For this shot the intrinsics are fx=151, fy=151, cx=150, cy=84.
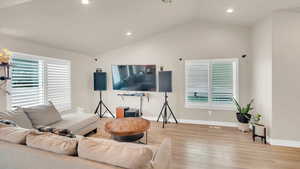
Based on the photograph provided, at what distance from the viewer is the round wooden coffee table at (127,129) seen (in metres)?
2.55

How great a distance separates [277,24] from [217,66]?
5.52 feet

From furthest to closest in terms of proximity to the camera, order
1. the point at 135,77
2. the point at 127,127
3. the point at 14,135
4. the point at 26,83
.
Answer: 1. the point at 135,77
2. the point at 26,83
3. the point at 127,127
4. the point at 14,135

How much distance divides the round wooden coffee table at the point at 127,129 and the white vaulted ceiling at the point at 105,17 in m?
2.21

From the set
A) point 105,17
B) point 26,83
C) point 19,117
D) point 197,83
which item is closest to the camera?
point 19,117

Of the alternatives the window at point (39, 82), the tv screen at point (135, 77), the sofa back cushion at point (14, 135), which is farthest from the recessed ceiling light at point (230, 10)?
the window at point (39, 82)

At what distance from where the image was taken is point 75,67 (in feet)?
15.8

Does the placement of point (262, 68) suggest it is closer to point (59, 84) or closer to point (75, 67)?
point (75, 67)

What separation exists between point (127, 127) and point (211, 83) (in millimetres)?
3007

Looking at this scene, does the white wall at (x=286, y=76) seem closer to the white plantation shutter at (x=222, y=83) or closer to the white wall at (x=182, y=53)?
the white wall at (x=182, y=53)

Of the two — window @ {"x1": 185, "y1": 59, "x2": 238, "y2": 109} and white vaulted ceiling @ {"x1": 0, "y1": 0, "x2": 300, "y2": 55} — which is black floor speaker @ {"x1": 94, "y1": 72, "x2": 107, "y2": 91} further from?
window @ {"x1": 185, "y1": 59, "x2": 238, "y2": 109}

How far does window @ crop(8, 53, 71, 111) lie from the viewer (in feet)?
10.7

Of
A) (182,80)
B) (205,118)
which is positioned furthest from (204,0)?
(205,118)

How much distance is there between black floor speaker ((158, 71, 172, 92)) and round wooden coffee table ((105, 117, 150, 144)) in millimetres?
1709

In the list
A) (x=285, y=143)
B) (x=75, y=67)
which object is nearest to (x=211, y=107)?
(x=285, y=143)
